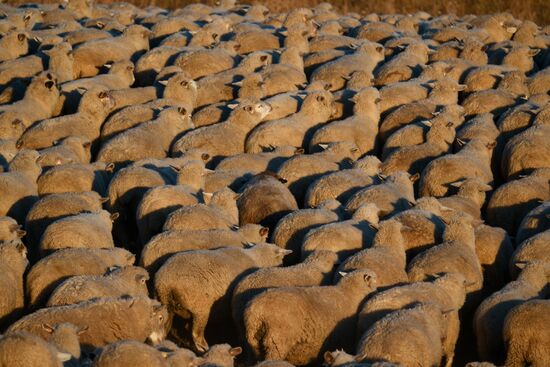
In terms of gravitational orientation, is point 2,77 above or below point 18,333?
→ below

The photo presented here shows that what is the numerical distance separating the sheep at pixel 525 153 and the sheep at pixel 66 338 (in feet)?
23.9

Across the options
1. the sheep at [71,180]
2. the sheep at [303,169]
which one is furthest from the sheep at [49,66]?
the sheep at [303,169]

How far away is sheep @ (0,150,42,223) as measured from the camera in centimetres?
1263

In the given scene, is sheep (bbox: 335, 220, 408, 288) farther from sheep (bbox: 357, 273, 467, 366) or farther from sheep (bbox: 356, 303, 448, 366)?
sheep (bbox: 356, 303, 448, 366)

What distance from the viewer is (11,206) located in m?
12.6

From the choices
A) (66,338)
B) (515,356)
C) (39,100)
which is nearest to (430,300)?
(515,356)

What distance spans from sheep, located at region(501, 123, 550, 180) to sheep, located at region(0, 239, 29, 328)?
21.1 ft

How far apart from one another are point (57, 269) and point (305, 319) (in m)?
2.39

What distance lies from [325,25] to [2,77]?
670 centimetres

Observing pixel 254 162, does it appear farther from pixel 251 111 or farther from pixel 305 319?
pixel 305 319

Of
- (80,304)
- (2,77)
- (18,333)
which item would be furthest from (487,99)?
(18,333)

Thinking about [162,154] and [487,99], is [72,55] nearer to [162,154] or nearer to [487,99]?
[162,154]

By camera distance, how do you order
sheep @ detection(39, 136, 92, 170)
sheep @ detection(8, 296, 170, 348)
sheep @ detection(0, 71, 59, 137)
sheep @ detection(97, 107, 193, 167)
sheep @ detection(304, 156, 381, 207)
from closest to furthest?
1. sheep @ detection(8, 296, 170, 348)
2. sheep @ detection(304, 156, 381, 207)
3. sheep @ detection(39, 136, 92, 170)
4. sheep @ detection(97, 107, 193, 167)
5. sheep @ detection(0, 71, 59, 137)

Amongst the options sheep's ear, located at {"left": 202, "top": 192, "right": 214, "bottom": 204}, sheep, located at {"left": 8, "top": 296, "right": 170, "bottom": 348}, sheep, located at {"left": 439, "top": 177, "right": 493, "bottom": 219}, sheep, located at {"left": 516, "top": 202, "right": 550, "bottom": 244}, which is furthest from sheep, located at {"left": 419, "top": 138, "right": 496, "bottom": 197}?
sheep, located at {"left": 8, "top": 296, "right": 170, "bottom": 348}
